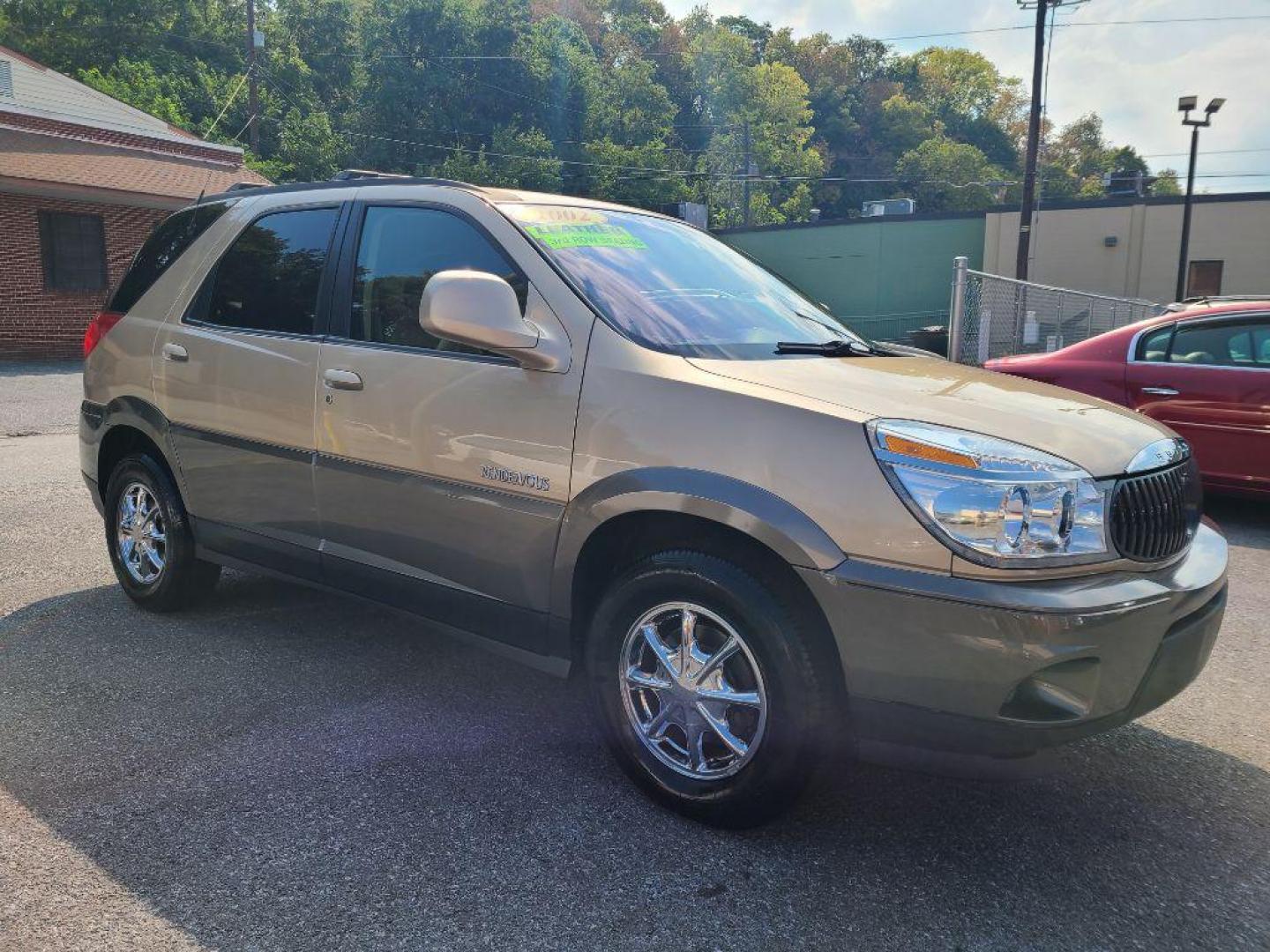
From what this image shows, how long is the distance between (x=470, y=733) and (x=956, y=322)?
31.0 ft

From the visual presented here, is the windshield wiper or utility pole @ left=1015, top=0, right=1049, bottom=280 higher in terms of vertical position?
utility pole @ left=1015, top=0, right=1049, bottom=280

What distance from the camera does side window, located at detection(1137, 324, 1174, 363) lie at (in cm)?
695

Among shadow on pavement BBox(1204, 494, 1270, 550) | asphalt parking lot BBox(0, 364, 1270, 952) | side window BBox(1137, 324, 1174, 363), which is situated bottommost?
shadow on pavement BBox(1204, 494, 1270, 550)

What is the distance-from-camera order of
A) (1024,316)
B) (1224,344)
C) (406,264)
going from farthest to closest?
(1024,316) < (1224,344) < (406,264)

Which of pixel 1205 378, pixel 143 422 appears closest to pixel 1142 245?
pixel 1205 378

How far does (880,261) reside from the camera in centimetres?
3819

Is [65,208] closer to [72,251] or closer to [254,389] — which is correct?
[72,251]

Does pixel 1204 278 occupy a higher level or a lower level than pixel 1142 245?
lower

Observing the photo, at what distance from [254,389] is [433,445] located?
3.49 ft

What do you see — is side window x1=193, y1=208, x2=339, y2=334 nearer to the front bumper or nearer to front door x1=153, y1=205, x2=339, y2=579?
front door x1=153, y1=205, x2=339, y2=579

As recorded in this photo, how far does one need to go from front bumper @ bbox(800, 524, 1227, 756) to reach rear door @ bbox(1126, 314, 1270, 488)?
185 inches

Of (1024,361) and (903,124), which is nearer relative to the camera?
(1024,361)

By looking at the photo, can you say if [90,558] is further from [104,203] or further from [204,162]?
[204,162]

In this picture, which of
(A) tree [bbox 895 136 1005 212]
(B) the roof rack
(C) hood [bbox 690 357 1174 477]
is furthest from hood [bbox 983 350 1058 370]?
(A) tree [bbox 895 136 1005 212]
